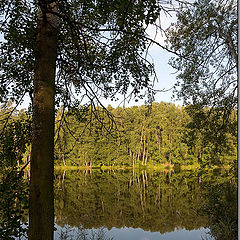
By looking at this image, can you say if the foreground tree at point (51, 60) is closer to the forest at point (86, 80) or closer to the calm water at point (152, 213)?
the forest at point (86, 80)

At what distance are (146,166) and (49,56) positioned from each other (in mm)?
36327

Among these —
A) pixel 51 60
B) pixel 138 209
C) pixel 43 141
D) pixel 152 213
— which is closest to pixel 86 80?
pixel 51 60

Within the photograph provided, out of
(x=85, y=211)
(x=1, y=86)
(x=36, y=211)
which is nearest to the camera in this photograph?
(x=36, y=211)

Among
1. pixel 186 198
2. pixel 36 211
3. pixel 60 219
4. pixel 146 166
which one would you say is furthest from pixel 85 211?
pixel 146 166

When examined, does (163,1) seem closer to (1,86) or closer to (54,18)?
(54,18)

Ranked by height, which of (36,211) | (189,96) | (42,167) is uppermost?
(189,96)

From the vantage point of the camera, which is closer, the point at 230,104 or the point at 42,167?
the point at 42,167

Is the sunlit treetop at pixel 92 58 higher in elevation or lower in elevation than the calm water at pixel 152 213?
higher

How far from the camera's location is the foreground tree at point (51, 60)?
2031mm

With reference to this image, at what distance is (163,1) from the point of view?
2451 mm

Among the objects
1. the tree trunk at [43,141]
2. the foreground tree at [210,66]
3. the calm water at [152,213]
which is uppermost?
the foreground tree at [210,66]

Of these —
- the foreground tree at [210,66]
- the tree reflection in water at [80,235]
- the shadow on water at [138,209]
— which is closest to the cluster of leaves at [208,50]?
the foreground tree at [210,66]

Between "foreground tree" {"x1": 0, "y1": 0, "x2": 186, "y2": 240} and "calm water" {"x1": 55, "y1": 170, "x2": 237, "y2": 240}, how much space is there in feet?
12.1

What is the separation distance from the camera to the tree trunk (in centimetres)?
200
